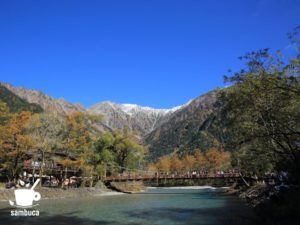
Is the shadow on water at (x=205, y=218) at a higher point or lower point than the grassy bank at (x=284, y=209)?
lower

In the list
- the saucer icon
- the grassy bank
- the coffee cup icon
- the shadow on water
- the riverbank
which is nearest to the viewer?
the grassy bank

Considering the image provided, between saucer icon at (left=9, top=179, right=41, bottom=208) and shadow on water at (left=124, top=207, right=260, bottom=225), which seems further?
saucer icon at (left=9, top=179, right=41, bottom=208)

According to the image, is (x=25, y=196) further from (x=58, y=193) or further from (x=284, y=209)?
(x=58, y=193)

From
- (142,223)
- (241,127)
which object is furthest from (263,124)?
(142,223)

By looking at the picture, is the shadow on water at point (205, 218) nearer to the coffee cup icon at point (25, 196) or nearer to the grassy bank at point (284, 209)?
the grassy bank at point (284, 209)

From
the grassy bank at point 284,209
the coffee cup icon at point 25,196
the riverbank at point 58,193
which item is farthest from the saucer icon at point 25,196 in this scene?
the grassy bank at point 284,209

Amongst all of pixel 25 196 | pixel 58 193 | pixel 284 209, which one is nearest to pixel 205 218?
pixel 284 209

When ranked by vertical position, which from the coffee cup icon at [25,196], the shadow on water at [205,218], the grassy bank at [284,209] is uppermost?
the coffee cup icon at [25,196]

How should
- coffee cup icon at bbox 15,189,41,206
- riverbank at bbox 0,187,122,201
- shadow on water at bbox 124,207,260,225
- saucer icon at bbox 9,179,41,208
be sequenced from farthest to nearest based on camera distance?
riverbank at bbox 0,187,122,201, coffee cup icon at bbox 15,189,41,206, saucer icon at bbox 9,179,41,208, shadow on water at bbox 124,207,260,225

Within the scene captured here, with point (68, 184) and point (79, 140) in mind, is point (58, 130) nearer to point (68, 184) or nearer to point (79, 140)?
point (79, 140)

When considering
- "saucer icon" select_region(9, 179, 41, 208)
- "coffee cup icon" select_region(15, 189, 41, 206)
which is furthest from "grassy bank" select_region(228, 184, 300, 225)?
"coffee cup icon" select_region(15, 189, 41, 206)

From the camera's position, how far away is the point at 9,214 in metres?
25.8

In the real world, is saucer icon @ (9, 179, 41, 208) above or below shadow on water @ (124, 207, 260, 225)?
above

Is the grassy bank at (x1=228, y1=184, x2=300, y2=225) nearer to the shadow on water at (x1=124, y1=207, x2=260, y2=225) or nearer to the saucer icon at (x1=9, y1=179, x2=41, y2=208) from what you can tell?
the shadow on water at (x1=124, y1=207, x2=260, y2=225)
